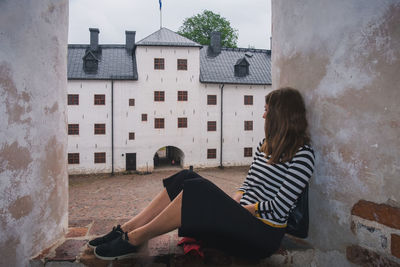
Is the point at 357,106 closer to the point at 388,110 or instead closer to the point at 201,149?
the point at 388,110

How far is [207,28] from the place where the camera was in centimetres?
2608

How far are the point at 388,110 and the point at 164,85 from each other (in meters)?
18.1

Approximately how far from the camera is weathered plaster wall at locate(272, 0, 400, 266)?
154cm

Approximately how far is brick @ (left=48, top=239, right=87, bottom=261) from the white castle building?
17104 mm

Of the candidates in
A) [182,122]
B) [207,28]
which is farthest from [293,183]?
[207,28]

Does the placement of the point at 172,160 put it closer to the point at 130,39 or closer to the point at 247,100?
the point at 247,100

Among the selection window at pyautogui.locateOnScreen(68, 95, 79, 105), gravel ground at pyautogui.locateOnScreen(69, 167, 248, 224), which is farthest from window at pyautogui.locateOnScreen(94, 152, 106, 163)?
window at pyautogui.locateOnScreen(68, 95, 79, 105)

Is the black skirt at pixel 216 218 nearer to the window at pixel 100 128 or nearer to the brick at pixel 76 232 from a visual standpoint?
the brick at pixel 76 232

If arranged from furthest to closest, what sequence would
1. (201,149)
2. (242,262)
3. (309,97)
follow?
1. (201,149)
2. (309,97)
3. (242,262)

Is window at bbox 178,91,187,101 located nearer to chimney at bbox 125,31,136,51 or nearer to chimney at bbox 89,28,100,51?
chimney at bbox 125,31,136,51

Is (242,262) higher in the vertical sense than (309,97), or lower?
lower

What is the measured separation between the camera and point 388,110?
1532 mm

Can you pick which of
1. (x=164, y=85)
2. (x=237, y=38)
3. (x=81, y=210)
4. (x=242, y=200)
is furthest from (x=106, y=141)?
(x=242, y=200)

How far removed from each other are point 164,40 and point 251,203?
1849 centimetres
